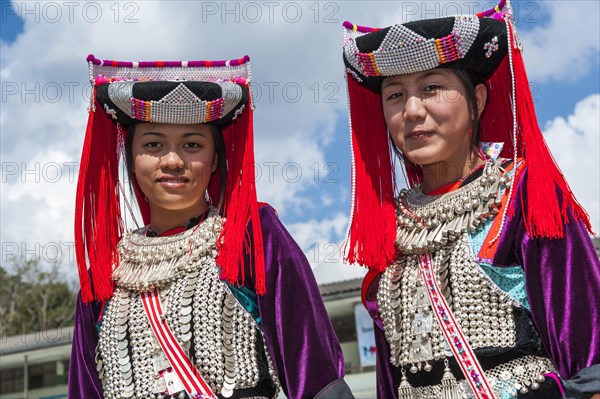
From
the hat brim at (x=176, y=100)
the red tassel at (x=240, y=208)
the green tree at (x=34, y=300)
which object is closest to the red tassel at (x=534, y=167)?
the red tassel at (x=240, y=208)

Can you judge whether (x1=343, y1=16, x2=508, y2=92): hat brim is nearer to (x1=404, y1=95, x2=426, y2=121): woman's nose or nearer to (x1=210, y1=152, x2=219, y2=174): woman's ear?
(x1=404, y1=95, x2=426, y2=121): woman's nose

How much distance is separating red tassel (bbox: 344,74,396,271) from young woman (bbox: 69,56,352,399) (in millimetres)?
273

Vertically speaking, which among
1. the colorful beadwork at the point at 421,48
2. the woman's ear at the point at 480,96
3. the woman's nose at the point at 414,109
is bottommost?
the woman's nose at the point at 414,109

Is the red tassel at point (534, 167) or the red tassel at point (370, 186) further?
the red tassel at point (370, 186)

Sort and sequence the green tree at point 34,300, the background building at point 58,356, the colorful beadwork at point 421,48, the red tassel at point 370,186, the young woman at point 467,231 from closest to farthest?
the young woman at point 467,231 → the colorful beadwork at point 421,48 → the red tassel at point 370,186 → the background building at point 58,356 → the green tree at point 34,300

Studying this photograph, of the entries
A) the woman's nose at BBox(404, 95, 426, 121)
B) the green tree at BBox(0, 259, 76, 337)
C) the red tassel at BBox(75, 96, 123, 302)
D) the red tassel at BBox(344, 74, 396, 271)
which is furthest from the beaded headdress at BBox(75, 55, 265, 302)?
the green tree at BBox(0, 259, 76, 337)

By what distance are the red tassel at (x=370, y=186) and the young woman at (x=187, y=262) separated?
0.89 ft

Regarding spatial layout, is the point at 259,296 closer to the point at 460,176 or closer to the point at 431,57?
the point at 460,176

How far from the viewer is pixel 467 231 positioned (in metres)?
2.89

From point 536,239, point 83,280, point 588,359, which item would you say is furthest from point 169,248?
point 588,359

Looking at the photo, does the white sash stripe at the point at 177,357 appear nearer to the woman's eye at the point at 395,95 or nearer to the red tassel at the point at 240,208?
the red tassel at the point at 240,208

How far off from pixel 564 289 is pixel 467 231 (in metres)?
0.46

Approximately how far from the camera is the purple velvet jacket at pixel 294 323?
2.96 metres

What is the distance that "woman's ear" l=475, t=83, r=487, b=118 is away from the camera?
10.3 feet
